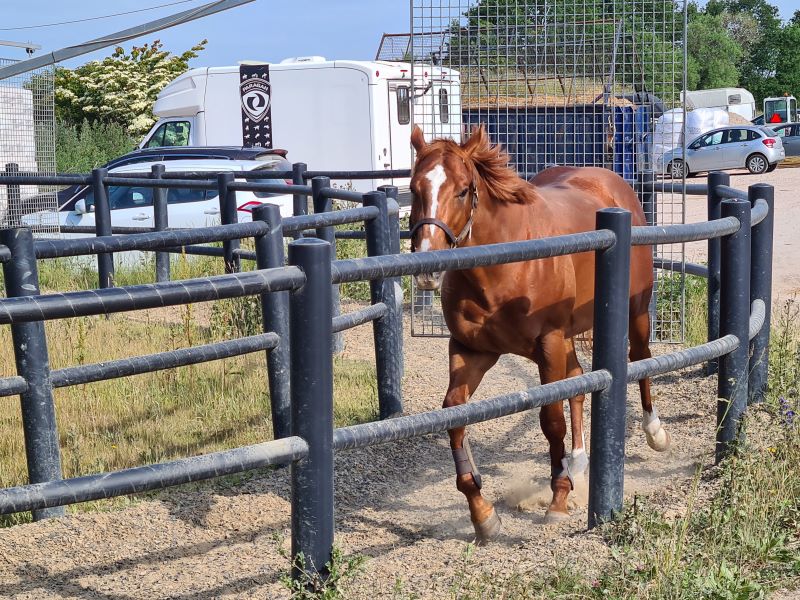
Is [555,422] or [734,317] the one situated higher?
[734,317]

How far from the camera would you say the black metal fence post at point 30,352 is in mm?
4609

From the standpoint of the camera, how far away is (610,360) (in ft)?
13.0

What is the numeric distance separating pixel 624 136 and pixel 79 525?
6.28m

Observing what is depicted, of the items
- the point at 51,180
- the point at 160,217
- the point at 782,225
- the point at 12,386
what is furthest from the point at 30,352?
the point at 782,225

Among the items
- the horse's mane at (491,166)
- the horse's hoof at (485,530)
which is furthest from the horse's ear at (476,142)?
the horse's hoof at (485,530)

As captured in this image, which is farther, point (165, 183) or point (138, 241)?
point (165, 183)

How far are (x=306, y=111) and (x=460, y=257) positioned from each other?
732 inches

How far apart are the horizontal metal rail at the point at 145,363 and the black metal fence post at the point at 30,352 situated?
8 cm

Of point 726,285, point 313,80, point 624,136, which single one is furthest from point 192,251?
point 313,80

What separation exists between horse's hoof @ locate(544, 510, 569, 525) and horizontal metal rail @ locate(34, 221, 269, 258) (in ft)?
6.24

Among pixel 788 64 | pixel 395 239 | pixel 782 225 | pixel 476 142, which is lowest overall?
pixel 782 225

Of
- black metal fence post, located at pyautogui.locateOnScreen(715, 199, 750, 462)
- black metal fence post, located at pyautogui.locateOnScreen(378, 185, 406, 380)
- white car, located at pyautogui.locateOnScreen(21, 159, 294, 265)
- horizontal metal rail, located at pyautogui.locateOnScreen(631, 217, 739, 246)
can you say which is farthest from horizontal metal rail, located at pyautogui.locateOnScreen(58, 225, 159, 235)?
horizontal metal rail, located at pyautogui.locateOnScreen(631, 217, 739, 246)

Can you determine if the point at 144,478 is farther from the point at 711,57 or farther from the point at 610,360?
the point at 711,57

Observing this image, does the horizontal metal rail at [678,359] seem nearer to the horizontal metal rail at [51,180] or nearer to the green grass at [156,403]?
the green grass at [156,403]
